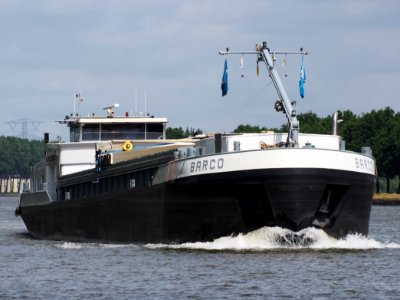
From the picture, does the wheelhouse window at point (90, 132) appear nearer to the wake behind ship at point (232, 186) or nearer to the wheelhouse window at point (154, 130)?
the wheelhouse window at point (154, 130)

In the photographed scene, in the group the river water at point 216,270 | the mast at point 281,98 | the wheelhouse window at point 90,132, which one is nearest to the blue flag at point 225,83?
the mast at point 281,98

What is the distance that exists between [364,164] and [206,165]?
6.34 m

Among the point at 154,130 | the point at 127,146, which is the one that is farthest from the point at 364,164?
the point at 154,130

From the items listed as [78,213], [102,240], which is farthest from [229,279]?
[78,213]

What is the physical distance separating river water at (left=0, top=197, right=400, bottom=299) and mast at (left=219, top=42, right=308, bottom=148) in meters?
3.67

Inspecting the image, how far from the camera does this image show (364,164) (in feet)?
168

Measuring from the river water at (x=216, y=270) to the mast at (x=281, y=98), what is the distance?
12.0 ft

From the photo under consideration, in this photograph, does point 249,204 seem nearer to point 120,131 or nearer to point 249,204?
point 249,204

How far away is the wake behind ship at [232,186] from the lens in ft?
158

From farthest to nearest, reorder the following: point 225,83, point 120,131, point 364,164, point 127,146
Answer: point 120,131 → point 127,146 → point 225,83 → point 364,164

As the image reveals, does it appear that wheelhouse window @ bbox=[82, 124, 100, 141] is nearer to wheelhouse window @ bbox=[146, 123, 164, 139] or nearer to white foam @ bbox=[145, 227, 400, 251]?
wheelhouse window @ bbox=[146, 123, 164, 139]

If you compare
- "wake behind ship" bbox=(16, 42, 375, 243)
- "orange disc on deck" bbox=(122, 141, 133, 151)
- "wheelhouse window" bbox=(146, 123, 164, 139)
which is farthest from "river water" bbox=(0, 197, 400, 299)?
"wheelhouse window" bbox=(146, 123, 164, 139)

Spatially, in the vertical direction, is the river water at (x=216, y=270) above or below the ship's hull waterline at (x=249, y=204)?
below

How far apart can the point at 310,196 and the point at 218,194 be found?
11.4ft
